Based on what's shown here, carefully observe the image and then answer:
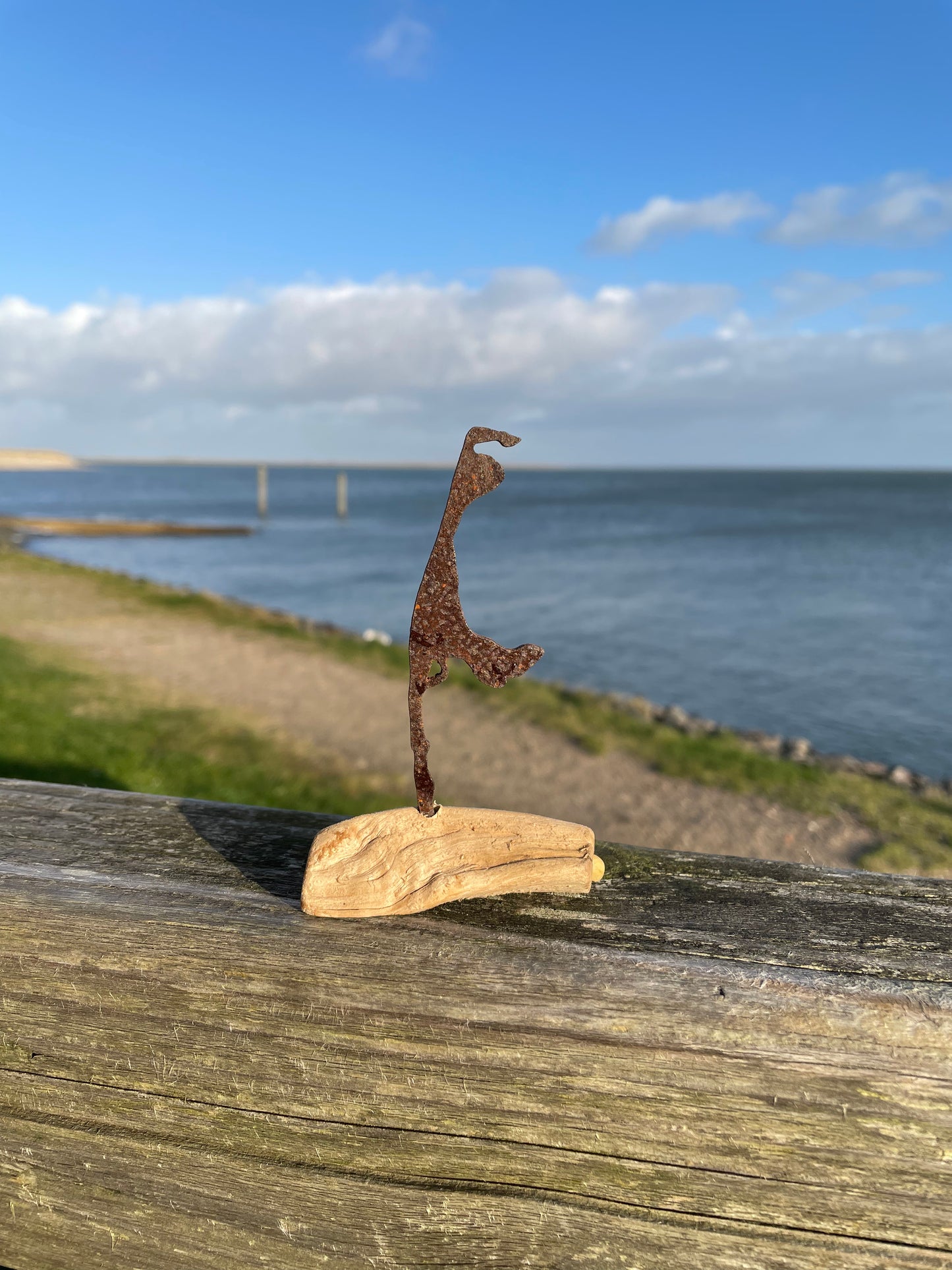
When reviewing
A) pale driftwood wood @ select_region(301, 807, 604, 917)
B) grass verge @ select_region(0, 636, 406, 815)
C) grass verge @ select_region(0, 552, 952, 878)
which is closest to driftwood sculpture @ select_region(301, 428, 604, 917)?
pale driftwood wood @ select_region(301, 807, 604, 917)

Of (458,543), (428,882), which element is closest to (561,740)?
(428,882)

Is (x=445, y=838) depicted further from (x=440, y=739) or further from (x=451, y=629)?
(x=440, y=739)

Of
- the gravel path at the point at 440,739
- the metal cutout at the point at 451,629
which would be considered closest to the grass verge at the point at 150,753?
the gravel path at the point at 440,739

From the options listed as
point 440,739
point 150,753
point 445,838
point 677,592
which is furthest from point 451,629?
point 677,592

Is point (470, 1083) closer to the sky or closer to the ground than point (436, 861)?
closer to the ground

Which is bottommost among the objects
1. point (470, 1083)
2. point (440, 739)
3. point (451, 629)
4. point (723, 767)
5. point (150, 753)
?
point (723, 767)

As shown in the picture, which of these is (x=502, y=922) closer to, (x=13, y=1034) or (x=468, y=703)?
(x=13, y=1034)
